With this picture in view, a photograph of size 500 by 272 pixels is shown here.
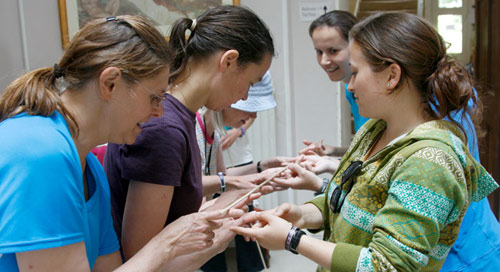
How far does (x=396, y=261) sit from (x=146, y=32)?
80cm

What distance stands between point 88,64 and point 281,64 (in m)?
2.66

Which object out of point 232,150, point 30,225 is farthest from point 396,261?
point 232,150

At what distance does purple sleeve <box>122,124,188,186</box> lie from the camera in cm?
117

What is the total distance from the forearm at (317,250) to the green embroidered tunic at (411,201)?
22 mm

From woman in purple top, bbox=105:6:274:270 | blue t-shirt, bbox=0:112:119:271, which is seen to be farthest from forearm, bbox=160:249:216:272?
blue t-shirt, bbox=0:112:119:271

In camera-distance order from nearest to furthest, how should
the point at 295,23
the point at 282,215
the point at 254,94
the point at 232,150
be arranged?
the point at 282,215
the point at 254,94
the point at 232,150
the point at 295,23

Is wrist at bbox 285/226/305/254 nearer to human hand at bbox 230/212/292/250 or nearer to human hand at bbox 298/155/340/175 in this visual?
human hand at bbox 230/212/292/250

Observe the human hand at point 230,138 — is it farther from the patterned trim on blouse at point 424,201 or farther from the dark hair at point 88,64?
the patterned trim on blouse at point 424,201

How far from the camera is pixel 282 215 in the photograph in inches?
56.4

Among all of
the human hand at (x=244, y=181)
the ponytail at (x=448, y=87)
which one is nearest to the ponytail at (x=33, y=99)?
the ponytail at (x=448, y=87)

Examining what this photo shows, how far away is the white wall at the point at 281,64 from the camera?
11.7 feet

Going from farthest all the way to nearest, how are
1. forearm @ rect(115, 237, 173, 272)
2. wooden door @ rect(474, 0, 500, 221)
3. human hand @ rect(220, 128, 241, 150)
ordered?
wooden door @ rect(474, 0, 500, 221)
human hand @ rect(220, 128, 241, 150)
forearm @ rect(115, 237, 173, 272)

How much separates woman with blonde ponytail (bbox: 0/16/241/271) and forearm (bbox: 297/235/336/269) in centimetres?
23

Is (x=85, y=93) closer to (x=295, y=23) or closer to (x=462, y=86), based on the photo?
(x=462, y=86)
